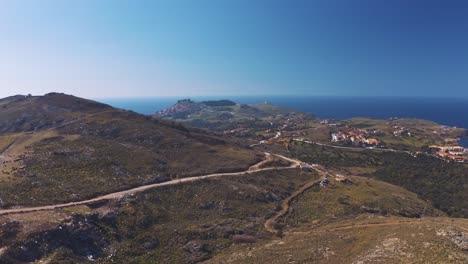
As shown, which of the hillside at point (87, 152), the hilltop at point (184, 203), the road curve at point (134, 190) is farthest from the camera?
the hillside at point (87, 152)

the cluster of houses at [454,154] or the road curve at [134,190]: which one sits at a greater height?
the road curve at [134,190]

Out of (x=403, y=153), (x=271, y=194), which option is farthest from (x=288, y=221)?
(x=403, y=153)

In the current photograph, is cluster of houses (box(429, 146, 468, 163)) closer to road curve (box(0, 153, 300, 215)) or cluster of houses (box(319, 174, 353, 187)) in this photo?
cluster of houses (box(319, 174, 353, 187))

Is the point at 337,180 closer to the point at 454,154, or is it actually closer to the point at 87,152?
the point at 87,152

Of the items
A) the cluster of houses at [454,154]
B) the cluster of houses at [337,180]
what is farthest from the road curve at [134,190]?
the cluster of houses at [454,154]

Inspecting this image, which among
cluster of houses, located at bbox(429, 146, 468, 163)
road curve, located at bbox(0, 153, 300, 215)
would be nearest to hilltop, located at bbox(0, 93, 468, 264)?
road curve, located at bbox(0, 153, 300, 215)

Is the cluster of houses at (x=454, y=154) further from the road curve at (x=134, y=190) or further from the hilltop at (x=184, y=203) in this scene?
the road curve at (x=134, y=190)

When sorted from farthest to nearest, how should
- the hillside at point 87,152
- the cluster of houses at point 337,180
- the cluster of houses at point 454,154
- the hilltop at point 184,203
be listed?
the cluster of houses at point 454,154
the cluster of houses at point 337,180
the hillside at point 87,152
the hilltop at point 184,203

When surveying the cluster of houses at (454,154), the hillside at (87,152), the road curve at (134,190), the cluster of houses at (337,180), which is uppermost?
the hillside at (87,152)
